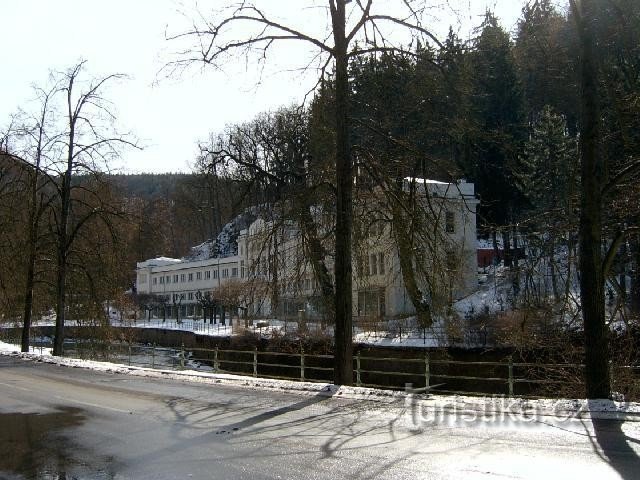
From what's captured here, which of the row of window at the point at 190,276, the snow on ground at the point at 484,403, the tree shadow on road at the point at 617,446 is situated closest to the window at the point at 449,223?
the snow on ground at the point at 484,403

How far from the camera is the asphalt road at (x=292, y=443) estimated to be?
7156 mm

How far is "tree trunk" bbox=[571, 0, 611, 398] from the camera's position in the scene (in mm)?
12242

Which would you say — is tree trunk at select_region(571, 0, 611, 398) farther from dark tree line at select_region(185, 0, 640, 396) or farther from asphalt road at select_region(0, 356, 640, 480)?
asphalt road at select_region(0, 356, 640, 480)

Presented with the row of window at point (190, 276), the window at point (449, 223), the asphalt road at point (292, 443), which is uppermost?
the row of window at point (190, 276)

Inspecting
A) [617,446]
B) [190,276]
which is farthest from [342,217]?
[190,276]

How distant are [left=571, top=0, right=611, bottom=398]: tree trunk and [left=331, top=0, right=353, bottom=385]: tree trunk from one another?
221 inches

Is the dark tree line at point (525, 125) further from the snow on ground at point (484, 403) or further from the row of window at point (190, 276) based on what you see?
the row of window at point (190, 276)

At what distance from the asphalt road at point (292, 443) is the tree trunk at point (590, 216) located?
3.18 m

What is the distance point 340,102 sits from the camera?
651 inches

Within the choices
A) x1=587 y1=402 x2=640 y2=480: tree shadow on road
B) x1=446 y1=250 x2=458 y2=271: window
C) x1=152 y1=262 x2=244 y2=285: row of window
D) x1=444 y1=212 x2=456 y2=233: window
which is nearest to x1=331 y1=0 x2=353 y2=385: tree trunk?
x1=446 y1=250 x2=458 y2=271: window

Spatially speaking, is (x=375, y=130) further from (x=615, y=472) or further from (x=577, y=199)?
(x=615, y=472)

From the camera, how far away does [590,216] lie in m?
12.3

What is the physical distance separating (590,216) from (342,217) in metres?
5.82

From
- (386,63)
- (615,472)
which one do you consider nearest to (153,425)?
(615,472)
